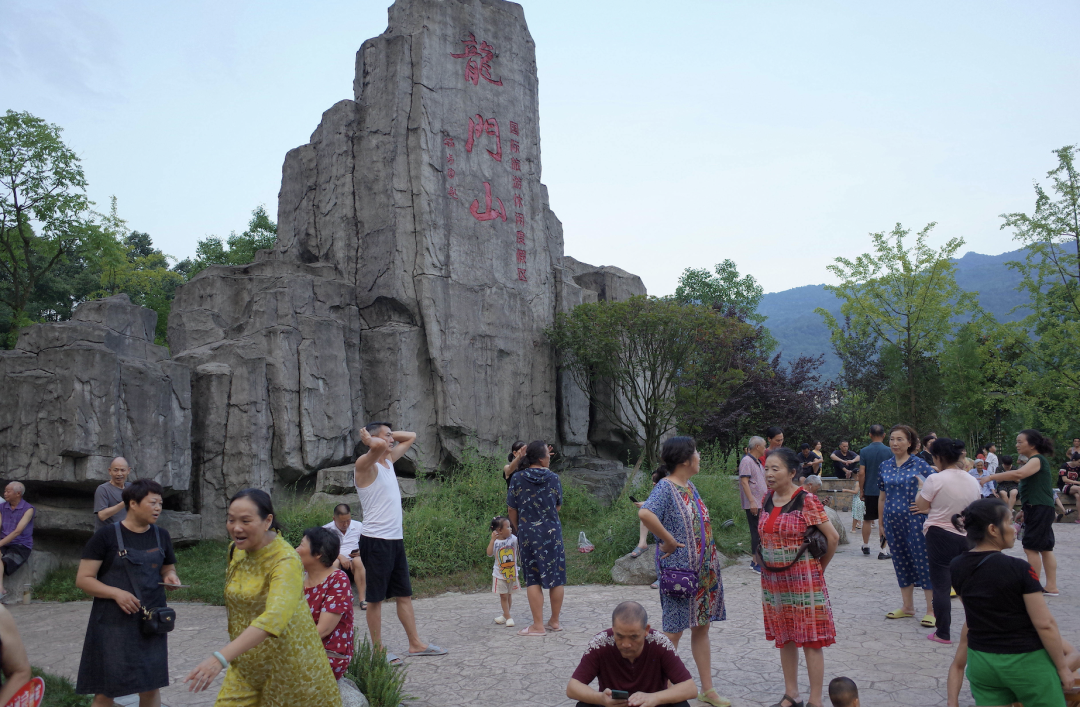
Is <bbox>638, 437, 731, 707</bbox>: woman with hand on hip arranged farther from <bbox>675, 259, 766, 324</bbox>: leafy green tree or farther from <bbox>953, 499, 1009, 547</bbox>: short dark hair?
<bbox>675, 259, 766, 324</bbox>: leafy green tree

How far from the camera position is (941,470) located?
543 centimetres

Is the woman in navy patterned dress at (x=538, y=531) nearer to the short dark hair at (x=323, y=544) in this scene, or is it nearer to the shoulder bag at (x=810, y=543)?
the shoulder bag at (x=810, y=543)

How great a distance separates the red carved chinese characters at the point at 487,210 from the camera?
12.6 metres

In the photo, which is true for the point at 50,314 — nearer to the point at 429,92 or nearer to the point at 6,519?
the point at 429,92

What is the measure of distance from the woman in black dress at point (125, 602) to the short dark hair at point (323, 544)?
781 millimetres

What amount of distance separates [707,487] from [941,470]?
6.41 metres

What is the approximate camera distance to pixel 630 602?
304 cm

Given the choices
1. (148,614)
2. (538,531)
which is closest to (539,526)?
(538,531)

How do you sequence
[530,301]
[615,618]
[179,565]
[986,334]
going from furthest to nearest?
1. [986,334]
2. [530,301]
3. [179,565]
4. [615,618]

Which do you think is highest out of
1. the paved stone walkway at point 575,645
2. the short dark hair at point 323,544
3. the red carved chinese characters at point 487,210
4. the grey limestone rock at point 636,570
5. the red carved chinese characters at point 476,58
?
the red carved chinese characters at point 476,58

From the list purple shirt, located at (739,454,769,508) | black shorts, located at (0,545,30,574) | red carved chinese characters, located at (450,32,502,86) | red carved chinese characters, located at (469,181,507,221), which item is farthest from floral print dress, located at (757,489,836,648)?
red carved chinese characters, located at (450,32,502,86)

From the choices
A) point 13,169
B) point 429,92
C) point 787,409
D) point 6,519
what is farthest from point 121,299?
point 787,409

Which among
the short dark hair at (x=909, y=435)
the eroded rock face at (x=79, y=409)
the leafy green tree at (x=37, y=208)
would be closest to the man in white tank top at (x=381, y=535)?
the short dark hair at (x=909, y=435)

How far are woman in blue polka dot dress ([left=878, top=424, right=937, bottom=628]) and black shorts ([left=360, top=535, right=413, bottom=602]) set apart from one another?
148 inches
